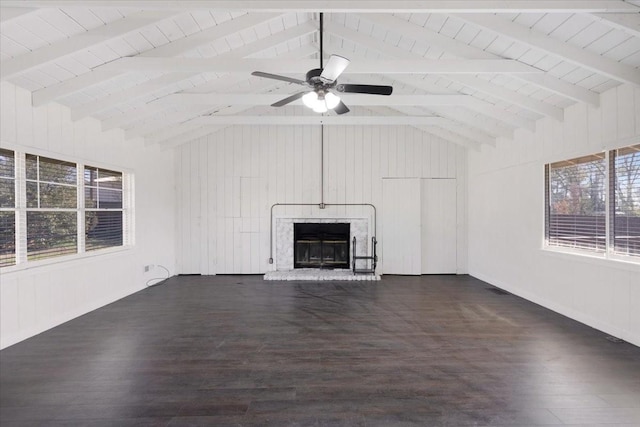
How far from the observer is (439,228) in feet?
24.0

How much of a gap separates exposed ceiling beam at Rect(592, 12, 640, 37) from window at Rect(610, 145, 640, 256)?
4.62 ft

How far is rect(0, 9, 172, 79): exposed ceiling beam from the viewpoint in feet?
10.2

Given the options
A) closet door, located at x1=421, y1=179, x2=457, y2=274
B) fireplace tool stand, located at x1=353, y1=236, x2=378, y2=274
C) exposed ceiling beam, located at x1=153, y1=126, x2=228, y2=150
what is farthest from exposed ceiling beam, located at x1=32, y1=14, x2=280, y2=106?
closet door, located at x1=421, y1=179, x2=457, y2=274

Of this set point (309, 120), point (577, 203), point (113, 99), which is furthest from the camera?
point (309, 120)

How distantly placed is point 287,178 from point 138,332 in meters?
4.30

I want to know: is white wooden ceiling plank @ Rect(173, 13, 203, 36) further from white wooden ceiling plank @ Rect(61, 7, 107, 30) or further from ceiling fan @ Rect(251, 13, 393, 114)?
ceiling fan @ Rect(251, 13, 393, 114)

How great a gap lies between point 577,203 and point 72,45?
615 cm

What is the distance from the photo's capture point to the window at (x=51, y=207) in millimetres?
3783

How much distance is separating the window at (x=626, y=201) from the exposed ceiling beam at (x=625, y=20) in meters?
1.41

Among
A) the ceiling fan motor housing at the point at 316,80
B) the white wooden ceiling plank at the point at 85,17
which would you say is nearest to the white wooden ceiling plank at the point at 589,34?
the ceiling fan motor housing at the point at 316,80

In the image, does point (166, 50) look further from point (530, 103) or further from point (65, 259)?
point (530, 103)

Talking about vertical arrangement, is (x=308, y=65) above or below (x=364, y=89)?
above

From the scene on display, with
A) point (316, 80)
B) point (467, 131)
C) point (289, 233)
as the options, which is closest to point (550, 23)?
point (316, 80)

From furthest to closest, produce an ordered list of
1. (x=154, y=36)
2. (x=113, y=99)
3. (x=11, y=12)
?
1. (x=113, y=99)
2. (x=154, y=36)
3. (x=11, y=12)
